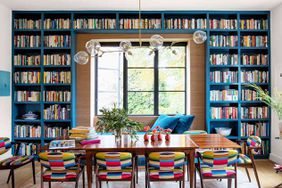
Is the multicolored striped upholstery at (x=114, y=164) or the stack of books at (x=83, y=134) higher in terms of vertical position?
the stack of books at (x=83, y=134)

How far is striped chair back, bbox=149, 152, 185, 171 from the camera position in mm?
3152

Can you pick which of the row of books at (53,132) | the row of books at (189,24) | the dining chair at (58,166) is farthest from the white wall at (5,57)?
the row of books at (189,24)

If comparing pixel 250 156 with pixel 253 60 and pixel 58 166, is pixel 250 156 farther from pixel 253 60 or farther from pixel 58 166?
pixel 58 166

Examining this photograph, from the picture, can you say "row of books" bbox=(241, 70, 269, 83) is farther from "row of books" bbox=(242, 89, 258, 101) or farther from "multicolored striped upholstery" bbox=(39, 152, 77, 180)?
"multicolored striped upholstery" bbox=(39, 152, 77, 180)

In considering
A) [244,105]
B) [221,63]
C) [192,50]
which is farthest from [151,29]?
[244,105]

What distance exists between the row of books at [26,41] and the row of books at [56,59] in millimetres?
328

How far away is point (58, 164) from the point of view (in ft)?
10.5

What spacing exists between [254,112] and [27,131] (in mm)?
4592

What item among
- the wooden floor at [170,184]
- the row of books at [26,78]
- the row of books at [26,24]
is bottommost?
the wooden floor at [170,184]

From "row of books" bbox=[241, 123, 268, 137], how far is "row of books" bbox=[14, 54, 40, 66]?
4350 millimetres

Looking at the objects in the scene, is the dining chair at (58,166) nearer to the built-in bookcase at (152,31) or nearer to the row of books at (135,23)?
the built-in bookcase at (152,31)

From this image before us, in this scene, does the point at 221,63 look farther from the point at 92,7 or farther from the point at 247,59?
the point at 92,7

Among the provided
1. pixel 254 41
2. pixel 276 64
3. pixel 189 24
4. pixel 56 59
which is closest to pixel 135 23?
pixel 189 24

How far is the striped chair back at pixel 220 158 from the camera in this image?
10.7 ft
